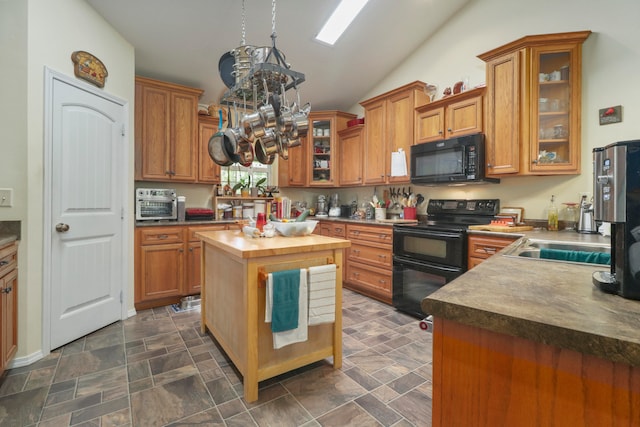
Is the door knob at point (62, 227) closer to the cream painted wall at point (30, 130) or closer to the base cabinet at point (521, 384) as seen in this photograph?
the cream painted wall at point (30, 130)

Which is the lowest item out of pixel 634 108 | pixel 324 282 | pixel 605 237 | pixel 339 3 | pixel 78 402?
pixel 78 402

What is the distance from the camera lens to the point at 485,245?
254 centimetres

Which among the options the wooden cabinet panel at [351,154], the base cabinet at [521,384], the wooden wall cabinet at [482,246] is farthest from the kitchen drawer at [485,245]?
the base cabinet at [521,384]

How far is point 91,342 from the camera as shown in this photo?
248 centimetres

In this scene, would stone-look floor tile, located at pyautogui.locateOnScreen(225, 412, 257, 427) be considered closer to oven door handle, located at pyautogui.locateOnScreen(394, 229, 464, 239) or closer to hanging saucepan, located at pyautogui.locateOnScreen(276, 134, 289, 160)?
hanging saucepan, located at pyautogui.locateOnScreen(276, 134, 289, 160)

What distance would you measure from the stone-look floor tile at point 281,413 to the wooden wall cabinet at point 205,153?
2.84 meters

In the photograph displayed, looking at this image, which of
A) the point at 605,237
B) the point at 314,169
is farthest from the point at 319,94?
the point at 605,237

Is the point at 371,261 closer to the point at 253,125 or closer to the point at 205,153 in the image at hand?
→ the point at 253,125

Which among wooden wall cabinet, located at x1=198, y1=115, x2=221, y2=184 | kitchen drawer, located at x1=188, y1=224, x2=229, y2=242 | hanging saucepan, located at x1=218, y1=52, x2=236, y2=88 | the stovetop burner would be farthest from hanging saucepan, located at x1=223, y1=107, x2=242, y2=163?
the stovetop burner

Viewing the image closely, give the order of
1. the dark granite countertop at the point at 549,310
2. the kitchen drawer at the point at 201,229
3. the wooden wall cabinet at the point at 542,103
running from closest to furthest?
the dark granite countertop at the point at 549,310
the wooden wall cabinet at the point at 542,103
the kitchen drawer at the point at 201,229

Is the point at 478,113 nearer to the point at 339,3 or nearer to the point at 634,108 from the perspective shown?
the point at 634,108

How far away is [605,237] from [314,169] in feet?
11.1

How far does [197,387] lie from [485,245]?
240 cm

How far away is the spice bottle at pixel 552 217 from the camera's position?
2.66m
